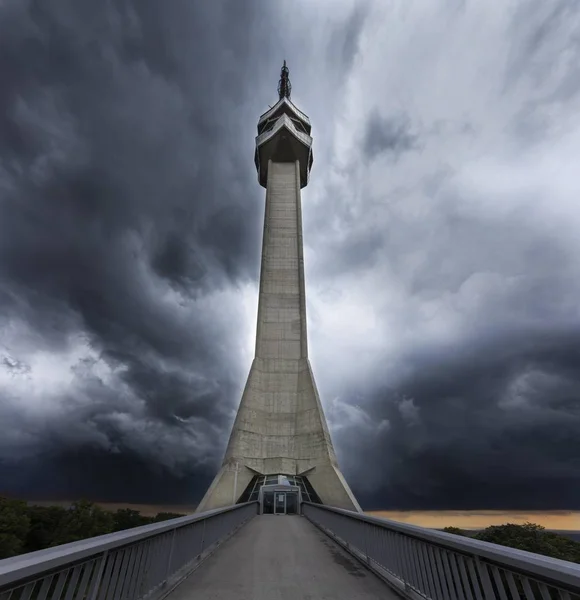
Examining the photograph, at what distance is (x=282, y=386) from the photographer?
30156 mm

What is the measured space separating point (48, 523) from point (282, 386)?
37029mm

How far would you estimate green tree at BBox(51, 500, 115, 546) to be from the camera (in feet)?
129

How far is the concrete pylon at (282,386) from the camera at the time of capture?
2505 centimetres

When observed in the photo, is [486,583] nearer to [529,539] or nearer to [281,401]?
[529,539]

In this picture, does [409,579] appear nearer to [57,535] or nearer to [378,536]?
[378,536]

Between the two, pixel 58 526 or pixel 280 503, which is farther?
pixel 58 526

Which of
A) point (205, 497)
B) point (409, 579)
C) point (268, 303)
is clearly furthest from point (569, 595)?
point (268, 303)

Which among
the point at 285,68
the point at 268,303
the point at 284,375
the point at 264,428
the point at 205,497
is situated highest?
the point at 285,68

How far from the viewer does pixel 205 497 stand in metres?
23.8

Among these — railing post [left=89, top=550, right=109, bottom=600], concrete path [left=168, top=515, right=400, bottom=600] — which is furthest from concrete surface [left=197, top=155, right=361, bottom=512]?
railing post [left=89, top=550, right=109, bottom=600]

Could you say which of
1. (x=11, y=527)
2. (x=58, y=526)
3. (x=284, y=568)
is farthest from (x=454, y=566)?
(x=58, y=526)

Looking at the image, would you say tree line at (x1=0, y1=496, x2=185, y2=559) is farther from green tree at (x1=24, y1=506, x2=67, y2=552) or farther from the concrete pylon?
the concrete pylon

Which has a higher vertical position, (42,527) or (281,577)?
(42,527)

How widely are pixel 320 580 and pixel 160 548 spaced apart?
88.7 inches
